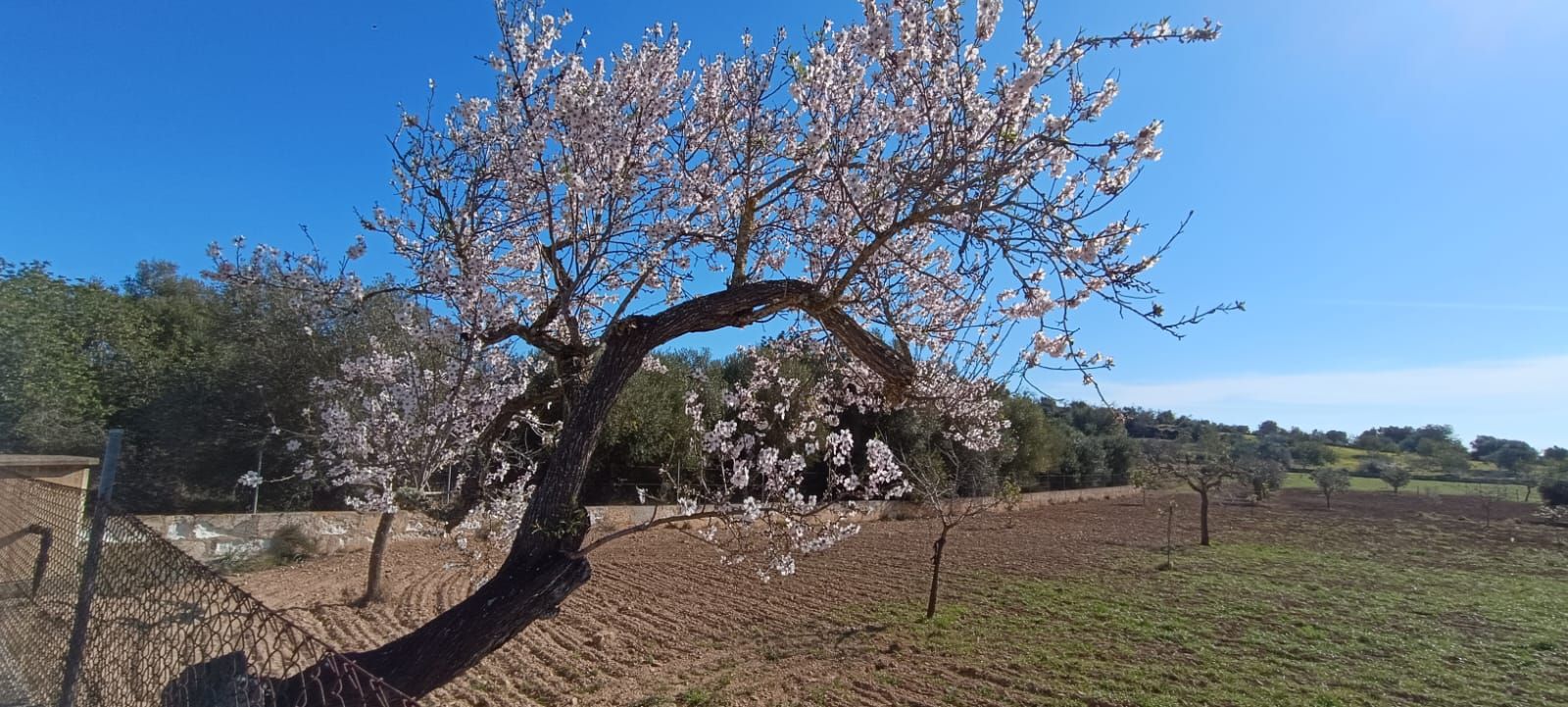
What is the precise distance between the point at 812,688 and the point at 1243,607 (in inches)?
249

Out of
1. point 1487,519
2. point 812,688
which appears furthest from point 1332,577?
point 1487,519

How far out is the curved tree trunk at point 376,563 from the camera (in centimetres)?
748

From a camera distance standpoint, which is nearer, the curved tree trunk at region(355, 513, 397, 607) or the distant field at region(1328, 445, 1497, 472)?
the curved tree trunk at region(355, 513, 397, 607)

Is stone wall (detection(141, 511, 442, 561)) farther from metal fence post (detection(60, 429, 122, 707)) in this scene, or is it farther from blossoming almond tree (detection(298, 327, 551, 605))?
metal fence post (detection(60, 429, 122, 707))

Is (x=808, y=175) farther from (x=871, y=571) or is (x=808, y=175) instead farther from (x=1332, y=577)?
(x=1332, y=577)

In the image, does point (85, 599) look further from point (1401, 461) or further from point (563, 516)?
point (1401, 461)

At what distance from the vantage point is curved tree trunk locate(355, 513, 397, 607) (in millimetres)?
7480

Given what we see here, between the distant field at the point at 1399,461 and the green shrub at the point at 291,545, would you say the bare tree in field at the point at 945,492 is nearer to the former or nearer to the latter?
the green shrub at the point at 291,545

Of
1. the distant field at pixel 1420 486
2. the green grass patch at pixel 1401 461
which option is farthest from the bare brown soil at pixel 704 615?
the green grass patch at pixel 1401 461

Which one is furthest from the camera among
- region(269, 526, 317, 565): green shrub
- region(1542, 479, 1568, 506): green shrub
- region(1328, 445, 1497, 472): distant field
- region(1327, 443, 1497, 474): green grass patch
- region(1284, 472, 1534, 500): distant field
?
region(1328, 445, 1497, 472): distant field

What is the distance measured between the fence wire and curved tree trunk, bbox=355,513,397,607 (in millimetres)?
3278

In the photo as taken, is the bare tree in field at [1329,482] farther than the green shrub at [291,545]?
Yes

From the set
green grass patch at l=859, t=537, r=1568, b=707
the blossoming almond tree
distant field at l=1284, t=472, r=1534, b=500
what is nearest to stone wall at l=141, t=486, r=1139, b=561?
the blossoming almond tree

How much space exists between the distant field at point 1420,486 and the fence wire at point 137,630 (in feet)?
157
